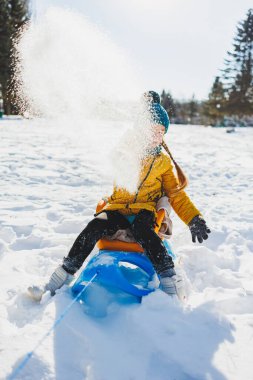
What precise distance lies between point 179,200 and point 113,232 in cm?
62

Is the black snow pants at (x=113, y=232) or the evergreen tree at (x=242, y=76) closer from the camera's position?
the black snow pants at (x=113, y=232)

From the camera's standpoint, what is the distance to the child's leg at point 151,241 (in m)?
2.17

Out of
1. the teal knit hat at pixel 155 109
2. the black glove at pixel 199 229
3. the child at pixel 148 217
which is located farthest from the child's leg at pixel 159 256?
the teal knit hat at pixel 155 109

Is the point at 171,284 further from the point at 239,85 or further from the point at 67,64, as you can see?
the point at 239,85

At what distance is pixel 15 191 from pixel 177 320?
3417 mm

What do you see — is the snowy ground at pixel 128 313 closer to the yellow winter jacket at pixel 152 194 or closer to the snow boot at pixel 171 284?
the snow boot at pixel 171 284

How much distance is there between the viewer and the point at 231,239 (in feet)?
11.3

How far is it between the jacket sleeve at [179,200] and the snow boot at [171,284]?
552 mm

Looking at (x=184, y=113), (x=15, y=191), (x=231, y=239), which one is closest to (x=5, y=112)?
(x=15, y=191)

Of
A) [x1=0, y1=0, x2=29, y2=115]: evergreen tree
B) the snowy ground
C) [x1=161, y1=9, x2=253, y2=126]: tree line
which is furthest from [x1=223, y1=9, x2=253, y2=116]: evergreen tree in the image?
the snowy ground

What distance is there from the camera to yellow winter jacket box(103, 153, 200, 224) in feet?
8.25

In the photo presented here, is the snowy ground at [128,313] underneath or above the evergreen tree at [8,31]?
underneath

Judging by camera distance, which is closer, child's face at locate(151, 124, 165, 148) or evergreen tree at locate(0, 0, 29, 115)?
child's face at locate(151, 124, 165, 148)

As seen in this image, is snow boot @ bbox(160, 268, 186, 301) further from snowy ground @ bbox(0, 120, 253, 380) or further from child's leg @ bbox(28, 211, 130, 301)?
child's leg @ bbox(28, 211, 130, 301)
